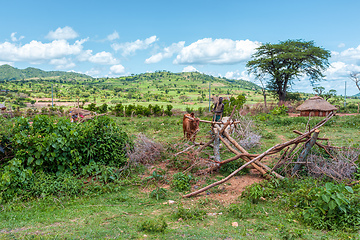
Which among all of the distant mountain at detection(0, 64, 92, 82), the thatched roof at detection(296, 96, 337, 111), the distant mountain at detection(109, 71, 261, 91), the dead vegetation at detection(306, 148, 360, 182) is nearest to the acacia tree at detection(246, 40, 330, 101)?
the thatched roof at detection(296, 96, 337, 111)

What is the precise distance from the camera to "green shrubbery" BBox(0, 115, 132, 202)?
5.11 meters

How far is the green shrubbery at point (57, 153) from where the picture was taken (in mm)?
5113

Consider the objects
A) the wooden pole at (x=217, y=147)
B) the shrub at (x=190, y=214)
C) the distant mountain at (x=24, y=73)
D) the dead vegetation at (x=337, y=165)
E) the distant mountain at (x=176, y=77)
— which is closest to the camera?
the shrub at (x=190, y=214)

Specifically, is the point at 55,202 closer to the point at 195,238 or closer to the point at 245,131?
the point at 195,238

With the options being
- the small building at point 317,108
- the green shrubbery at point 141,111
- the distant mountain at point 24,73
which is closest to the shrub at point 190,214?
the green shrubbery at point 141,111

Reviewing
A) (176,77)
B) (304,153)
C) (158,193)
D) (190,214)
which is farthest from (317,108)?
(176,77)

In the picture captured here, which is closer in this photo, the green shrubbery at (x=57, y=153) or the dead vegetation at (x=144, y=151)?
the green shrubbery at (x=57, y=153)

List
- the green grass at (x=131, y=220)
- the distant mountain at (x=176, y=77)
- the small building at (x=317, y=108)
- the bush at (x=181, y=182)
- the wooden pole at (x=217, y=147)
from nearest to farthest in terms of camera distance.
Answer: the green grass at (x=131, y=220)
the bush at (x=181, y=182)
the wooden pole at (x=217, y=147)
the small building at (x=317, y=108)
the distant mountain at (x=176, y=77)

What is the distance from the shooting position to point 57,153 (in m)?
5.60

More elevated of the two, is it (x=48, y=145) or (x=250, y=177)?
(x=48, y=145)

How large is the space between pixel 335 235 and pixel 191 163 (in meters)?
3.39

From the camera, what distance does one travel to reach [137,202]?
4789mm

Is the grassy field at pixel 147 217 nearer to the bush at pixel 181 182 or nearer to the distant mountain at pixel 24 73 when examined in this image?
the bush at pixel 181 182

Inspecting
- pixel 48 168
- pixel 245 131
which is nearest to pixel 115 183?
pixel 48 168
